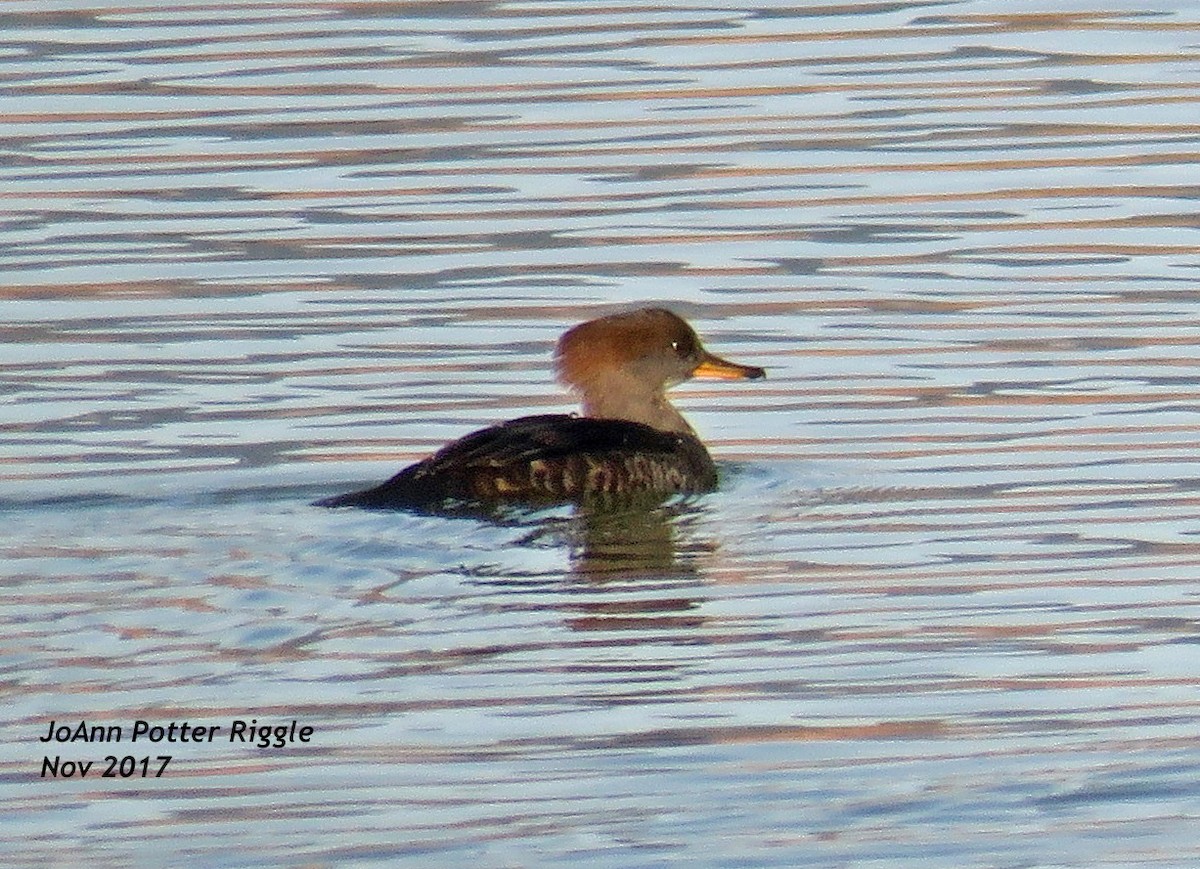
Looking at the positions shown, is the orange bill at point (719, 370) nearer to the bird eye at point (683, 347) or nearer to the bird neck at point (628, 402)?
the bird eye at point (683, 347)

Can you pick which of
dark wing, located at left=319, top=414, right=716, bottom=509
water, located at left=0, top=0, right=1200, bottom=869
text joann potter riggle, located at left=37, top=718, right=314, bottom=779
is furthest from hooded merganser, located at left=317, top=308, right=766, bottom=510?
text joann potter riggle, located at left=37, top=718, right=314, bottom=779

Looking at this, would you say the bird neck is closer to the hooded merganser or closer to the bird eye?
the hooded merganser

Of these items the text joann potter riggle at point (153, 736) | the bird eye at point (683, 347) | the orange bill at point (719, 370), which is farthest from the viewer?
the bird eye at point (683, 347)

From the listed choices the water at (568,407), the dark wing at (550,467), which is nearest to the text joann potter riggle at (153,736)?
the water at (568,407)

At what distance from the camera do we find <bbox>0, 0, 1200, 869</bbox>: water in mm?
6770

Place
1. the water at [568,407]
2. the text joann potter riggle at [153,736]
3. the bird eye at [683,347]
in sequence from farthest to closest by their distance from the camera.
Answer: the bird eye at [683,347] < the text joann potter riggle at [153,736] < the water at [568,407]

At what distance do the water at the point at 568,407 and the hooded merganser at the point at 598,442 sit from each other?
0.18 metres

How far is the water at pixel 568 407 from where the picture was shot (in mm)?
6770

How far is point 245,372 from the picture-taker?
11.5m

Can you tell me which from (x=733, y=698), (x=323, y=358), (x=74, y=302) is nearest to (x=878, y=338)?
(x=323, y=358)

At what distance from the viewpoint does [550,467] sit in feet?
33.3

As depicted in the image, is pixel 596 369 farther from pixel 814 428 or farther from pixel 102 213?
pixel 102 213

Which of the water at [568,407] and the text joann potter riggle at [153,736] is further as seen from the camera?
the text joann potter riggle at [153,736]

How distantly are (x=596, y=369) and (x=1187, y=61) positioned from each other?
18.1 ft
